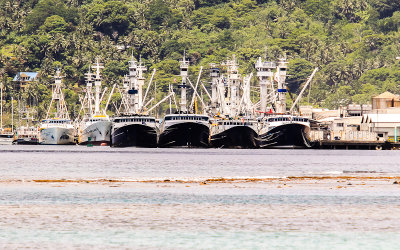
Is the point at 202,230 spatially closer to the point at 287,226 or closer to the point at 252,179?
the point at 287,226

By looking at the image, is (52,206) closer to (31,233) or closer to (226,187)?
(31,233)

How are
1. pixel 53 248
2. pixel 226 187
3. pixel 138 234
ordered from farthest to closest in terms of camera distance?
pixel 226 187
pixel 138 234
pixel 53 248

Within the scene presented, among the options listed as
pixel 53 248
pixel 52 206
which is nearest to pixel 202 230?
pixel 53 248

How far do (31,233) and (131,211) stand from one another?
35.5 ft

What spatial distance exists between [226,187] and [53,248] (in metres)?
36.3

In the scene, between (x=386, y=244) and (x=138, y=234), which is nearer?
(x=386, y=244)

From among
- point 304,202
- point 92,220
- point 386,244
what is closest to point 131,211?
point 92,220

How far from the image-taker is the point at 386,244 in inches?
1645

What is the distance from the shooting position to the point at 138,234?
44531 mm

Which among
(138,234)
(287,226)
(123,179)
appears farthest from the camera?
(123,179)

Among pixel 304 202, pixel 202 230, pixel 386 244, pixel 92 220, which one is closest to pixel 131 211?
pixel 92 220

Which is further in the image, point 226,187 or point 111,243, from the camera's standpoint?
point 226,187

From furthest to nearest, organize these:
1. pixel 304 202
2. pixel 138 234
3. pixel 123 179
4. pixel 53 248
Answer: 1. pixel 123 179
2. pixel 304 202
3. pixel 138 234
4. pixel 53 248

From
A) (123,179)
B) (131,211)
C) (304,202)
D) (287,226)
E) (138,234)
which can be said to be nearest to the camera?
(138,234)
